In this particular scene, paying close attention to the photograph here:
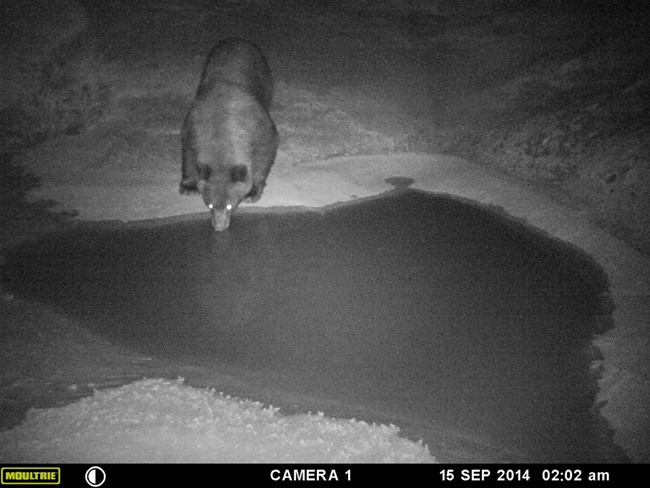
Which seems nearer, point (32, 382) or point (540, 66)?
point (32, 382)

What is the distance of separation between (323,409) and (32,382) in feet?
7.70

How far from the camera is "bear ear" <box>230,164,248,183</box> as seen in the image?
22.9 feet

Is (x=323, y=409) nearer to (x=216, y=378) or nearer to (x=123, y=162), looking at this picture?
(x=216, y=378)

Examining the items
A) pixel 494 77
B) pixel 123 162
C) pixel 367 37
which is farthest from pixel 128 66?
pixel 494 77

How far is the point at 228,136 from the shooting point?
7.67m

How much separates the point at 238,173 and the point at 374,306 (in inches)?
104

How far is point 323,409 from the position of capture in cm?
427

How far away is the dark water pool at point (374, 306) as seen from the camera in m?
4.43

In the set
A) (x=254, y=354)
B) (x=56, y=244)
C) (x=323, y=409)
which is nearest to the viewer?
(x=323, y=409)

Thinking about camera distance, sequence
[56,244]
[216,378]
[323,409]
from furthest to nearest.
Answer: [56,244] → [216,378] → [323,409]

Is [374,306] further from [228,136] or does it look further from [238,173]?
[228,136]
